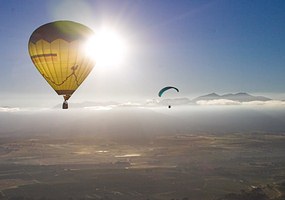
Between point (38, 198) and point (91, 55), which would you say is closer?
point (91, 55)

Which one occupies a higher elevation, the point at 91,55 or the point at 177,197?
the point at 91,55

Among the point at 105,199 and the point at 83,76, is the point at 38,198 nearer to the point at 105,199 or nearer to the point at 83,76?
the point at 105,199

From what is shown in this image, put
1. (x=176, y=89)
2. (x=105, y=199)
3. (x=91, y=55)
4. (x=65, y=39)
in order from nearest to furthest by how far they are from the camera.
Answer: (x=65, y=39)
(x=91, y=55)
(x=176, y=89)
(x=105, y=199)

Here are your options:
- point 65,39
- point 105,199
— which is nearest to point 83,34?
point 65,39

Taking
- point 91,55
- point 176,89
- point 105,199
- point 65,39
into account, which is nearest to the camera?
point 65,39
